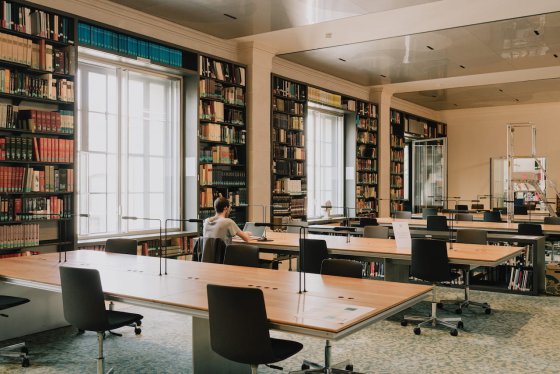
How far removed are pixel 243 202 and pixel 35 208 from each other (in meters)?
3.40

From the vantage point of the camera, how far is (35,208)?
17.8 feet

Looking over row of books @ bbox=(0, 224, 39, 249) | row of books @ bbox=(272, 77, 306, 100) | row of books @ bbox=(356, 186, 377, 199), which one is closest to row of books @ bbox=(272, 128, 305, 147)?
row of books @ bbox=(272, 77, 306, 100)

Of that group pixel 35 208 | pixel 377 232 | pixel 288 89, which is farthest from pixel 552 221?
pixel 35 208

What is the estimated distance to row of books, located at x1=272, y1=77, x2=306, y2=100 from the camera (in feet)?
29.3

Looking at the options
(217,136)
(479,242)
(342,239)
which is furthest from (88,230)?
(479,242)

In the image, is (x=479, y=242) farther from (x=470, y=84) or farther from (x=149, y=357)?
(x=470, y=84)

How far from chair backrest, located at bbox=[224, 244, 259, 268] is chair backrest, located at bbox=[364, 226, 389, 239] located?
2629 mm

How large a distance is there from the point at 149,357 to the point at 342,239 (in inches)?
110

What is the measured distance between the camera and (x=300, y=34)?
310 inches

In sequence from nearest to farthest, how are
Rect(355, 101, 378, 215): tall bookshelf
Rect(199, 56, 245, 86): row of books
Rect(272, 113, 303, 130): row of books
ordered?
Rect(199, 56, 245, 86): row of books < Rect(272, 113, 303, 130): row of books < Rect(355, 101, 378, 215): tall bookshelf

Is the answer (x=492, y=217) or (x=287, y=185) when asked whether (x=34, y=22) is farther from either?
(x=492, y=217)

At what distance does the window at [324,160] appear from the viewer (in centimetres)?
1060

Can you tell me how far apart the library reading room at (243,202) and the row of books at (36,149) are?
2cm

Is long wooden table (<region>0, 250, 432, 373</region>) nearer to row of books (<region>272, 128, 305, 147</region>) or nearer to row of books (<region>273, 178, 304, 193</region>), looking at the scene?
row of books (<region>273, 178, 304, 193</region>)
